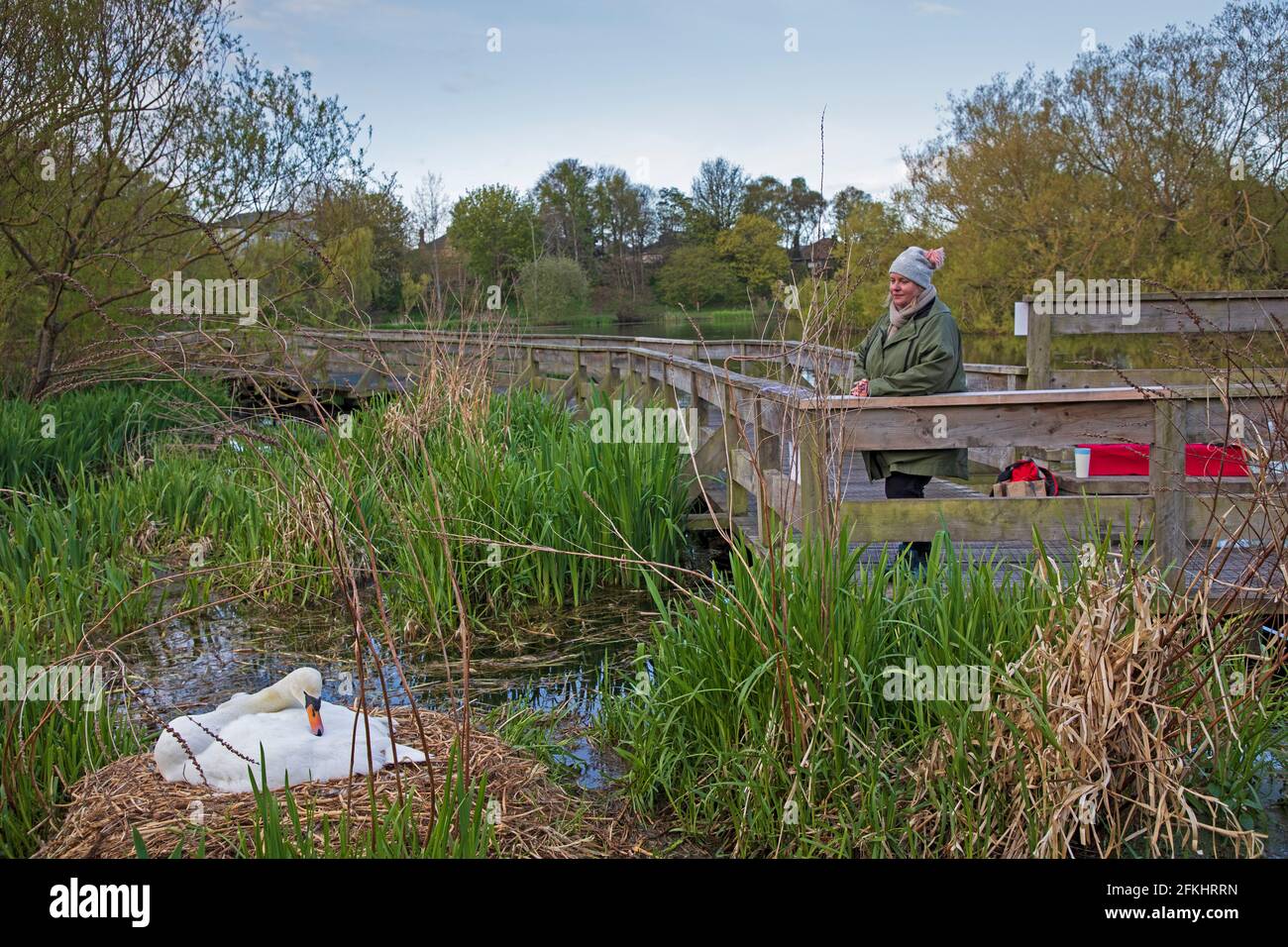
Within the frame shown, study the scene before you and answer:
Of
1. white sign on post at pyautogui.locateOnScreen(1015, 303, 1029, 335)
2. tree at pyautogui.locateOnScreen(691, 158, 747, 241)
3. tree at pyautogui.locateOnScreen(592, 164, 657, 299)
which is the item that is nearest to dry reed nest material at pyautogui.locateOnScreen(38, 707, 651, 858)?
white sign on post at pyautogui.locateOnScreen(1015, 303, 1029, 335)

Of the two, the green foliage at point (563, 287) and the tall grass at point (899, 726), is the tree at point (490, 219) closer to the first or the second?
the green foliage at point (563, 287)

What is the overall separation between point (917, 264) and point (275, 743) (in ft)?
12.1

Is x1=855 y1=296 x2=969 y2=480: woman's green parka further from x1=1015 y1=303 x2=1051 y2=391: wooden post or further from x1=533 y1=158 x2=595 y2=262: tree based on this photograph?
x1=533 y1=158 x2=595 y2=262: tree

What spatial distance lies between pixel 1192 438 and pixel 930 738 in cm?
217

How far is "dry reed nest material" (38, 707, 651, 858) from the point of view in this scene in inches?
116

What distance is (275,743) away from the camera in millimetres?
3209

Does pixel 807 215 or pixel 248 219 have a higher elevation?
pixel 248 219

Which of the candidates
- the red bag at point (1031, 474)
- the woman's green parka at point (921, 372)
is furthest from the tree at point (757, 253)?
the red bag at point (1031, 474)

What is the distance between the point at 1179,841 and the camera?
302cm

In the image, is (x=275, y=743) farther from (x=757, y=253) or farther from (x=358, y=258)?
(x=358, y=258)

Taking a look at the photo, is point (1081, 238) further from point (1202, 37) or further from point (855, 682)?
point (855, 682)

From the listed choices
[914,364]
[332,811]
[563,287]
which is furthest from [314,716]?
[563,287]

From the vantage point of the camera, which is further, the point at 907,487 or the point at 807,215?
the point at 907,487
